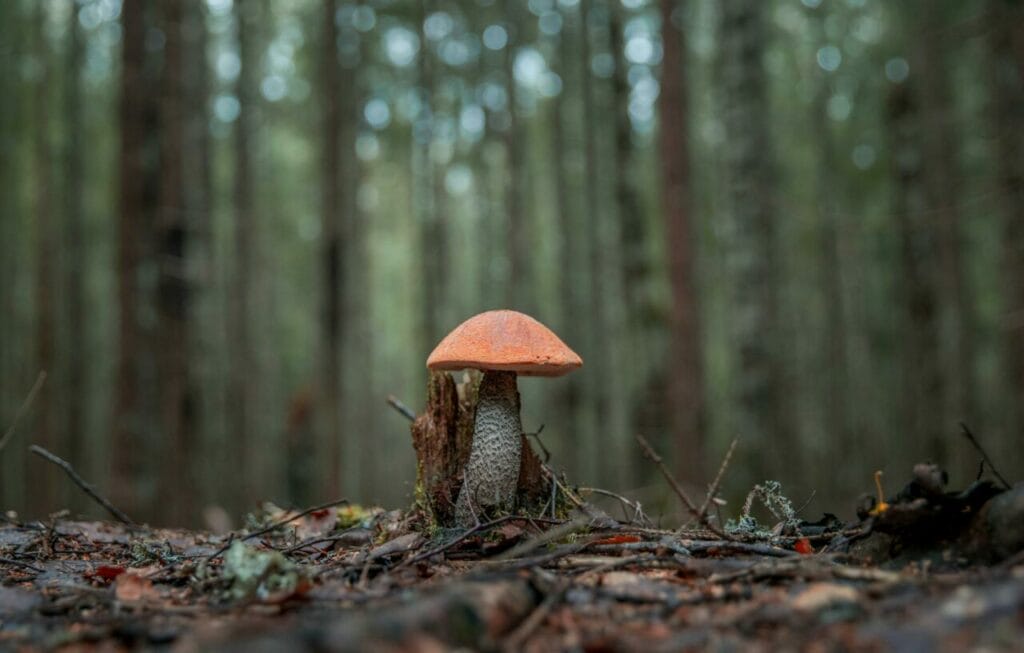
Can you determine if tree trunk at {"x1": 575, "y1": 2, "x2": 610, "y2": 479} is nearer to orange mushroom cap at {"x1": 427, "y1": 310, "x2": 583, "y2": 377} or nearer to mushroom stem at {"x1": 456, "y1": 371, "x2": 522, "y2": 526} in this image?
mushroom stem at {"x1": 456, "y1": 371, "x2": 522, "y2": 526}

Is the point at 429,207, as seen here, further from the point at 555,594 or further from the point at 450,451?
the point at 555,594

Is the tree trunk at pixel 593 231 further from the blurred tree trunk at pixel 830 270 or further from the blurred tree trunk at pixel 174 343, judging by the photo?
the blurred tree trunk at pixel 174 343

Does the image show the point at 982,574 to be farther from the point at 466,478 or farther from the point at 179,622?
the point at 179,622

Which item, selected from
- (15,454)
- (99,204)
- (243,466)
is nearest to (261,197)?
(99,204)

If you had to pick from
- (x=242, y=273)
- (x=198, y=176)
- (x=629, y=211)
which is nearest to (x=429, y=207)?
(x=242, y=273)

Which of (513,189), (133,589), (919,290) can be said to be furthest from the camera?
(513,189)
